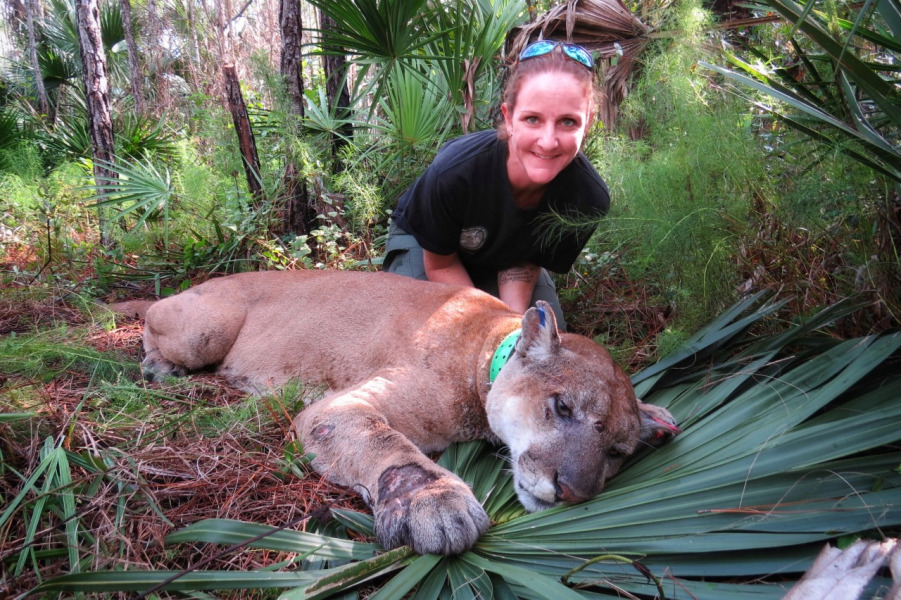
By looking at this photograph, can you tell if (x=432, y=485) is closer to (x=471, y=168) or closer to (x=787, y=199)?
(x=787, y=199)

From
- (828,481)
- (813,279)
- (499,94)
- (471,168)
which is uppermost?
(499,94)

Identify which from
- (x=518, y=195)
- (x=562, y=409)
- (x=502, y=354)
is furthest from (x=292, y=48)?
(x=562, y=409)

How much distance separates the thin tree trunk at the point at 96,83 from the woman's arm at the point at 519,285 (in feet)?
14.8

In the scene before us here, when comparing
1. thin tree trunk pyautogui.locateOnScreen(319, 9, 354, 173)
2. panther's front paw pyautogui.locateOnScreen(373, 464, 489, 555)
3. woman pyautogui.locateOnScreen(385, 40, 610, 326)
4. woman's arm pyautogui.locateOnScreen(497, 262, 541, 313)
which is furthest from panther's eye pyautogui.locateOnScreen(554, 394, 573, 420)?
thin tree trunk pyautogui.locateOnScreen(319, 9, 354, 173)

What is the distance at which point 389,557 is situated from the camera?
2.22 meters

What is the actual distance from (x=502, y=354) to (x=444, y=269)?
1559 millimetres

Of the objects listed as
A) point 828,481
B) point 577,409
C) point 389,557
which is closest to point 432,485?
point 389,557

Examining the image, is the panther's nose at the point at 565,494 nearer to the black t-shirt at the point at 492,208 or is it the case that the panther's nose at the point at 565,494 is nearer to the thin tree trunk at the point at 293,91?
the black t-shirt at the point at 492,208

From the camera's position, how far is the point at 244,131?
20.5 ft

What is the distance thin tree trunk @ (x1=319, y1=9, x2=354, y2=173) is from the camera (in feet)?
21.9

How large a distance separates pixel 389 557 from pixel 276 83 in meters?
5.41

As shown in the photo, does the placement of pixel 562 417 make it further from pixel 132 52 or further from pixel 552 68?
pixel 132 52

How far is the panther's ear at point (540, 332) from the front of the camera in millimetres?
3266

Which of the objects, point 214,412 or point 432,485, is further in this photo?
point 214,412
